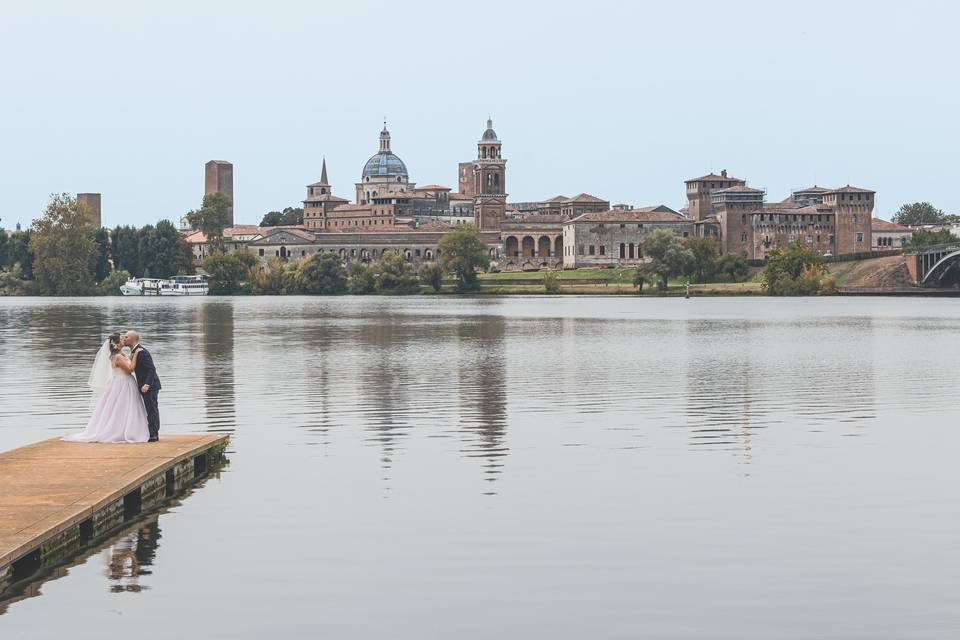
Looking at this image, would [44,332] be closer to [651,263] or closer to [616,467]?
[616,467]

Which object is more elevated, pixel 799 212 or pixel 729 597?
pixel 799 212

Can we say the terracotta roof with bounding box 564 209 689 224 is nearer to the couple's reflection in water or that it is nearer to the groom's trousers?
the groom's trousers

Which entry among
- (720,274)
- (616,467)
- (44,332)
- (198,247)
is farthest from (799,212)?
(616,467)

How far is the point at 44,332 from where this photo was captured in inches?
2239

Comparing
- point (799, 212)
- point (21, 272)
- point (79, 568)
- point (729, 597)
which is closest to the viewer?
point (729, 597)

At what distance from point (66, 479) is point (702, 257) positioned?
121 metres

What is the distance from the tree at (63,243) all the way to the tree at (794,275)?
6352cm

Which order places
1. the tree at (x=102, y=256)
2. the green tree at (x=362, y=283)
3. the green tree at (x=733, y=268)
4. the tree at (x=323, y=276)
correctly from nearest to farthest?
the green tree at (x=733, y=268) < the tree at (x=323, y=276) < the green tree at (x=362, y=283) < the tree at (x=102, y=256)

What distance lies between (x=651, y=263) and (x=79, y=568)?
12217 cm

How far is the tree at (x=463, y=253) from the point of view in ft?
443

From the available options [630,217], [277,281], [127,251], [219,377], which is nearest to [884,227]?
[630,217]

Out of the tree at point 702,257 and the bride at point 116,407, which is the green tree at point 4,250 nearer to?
the tree at point 702,257

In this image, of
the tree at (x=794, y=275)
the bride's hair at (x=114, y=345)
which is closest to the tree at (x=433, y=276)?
the tree at (x=794, y=275)

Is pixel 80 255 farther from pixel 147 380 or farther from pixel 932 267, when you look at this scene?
pixel 147 380
